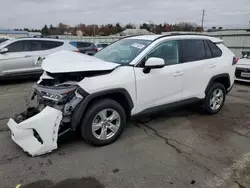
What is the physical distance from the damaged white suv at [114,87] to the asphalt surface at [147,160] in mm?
257

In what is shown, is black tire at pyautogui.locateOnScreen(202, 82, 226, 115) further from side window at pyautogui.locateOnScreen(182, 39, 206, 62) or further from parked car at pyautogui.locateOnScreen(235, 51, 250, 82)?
parked car at pyautogui.locateOnScreen(235, 51, 250, 82)

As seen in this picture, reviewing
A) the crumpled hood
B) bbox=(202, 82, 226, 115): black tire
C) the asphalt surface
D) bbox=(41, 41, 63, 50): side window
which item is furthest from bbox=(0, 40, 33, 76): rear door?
bbox=(202, 82, 226, 115): black tire

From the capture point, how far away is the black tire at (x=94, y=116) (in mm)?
3275

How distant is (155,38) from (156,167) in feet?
7.56

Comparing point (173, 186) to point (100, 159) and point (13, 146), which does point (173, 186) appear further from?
point (13, 146)

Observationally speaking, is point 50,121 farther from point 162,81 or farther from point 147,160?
point 162,81

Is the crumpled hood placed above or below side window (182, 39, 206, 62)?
below

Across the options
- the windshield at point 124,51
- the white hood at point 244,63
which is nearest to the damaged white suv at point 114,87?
the windshield at point 124,51

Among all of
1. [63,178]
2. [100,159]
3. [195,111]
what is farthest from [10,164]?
[195,111]

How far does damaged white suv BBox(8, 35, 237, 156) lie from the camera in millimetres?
3119

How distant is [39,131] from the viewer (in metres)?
3.00

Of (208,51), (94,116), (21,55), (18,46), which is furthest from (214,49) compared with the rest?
(18,46)

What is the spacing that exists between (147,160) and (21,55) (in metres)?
7.03

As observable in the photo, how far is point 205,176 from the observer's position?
2902 mm
